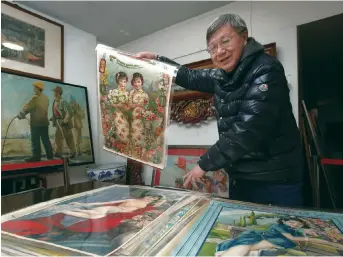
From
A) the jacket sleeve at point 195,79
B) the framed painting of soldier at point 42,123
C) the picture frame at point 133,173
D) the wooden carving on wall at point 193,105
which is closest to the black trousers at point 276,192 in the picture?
the jacket sleeve at point 195,79

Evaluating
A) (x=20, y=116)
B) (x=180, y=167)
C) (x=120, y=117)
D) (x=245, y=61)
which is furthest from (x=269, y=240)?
(x=20, y=116)

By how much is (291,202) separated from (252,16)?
141cm

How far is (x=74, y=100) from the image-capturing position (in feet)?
6.41

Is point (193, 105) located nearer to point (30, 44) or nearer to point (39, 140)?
point (39, 140)

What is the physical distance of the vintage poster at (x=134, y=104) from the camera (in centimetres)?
83

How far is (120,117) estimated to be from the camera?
898 millimetres

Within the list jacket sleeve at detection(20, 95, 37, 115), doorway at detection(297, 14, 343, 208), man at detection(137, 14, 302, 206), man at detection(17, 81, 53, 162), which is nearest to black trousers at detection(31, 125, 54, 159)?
man at detection(17, 81, 53, 162)

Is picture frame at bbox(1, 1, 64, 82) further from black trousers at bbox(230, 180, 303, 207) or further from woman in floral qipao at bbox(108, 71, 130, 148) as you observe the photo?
black trousers at bbox(230, 180, 303, 207)

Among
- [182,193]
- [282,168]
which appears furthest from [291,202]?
[182,193]

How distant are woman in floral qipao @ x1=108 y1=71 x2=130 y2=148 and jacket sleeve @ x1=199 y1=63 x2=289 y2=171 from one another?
36 centimetres

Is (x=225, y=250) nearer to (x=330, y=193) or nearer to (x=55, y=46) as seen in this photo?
(x=330, y=193)

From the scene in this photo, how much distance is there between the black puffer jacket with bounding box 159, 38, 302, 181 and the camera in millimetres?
687

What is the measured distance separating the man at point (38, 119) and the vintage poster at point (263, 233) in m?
1.52

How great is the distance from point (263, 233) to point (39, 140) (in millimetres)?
1704
